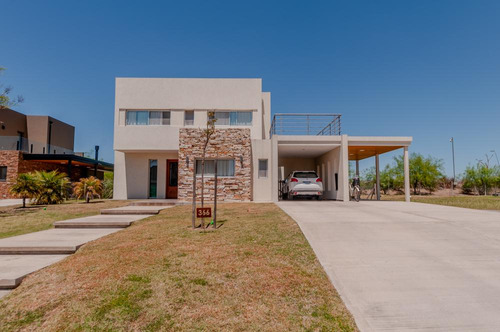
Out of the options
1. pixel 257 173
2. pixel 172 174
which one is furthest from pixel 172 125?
pixel 257 173

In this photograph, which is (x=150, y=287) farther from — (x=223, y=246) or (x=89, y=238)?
(x=89, y=238)

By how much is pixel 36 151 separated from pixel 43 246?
835 inches

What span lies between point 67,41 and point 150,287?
15151 mm

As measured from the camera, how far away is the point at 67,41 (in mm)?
13203

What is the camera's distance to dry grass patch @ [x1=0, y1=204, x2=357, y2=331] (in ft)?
8.13

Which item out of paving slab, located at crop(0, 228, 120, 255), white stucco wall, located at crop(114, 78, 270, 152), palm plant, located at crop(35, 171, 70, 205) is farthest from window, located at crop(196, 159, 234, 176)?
paving slab, located at crop(0, 228, 120, 255)

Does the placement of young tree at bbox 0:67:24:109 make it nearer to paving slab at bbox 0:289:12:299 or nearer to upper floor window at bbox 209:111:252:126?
upper floor window at bbox 209:111:252:126

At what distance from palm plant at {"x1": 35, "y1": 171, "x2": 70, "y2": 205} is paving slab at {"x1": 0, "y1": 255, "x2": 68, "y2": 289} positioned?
9878mm

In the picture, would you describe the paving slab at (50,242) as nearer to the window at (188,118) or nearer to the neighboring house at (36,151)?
the window at (188,118)

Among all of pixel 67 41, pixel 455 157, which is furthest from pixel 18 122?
pixel 455 157

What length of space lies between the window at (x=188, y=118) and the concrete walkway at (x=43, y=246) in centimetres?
1004

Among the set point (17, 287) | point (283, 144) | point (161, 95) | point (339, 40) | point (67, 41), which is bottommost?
point (17, 287)

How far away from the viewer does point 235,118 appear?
52.9ft

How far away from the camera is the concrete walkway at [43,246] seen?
3551 mm
